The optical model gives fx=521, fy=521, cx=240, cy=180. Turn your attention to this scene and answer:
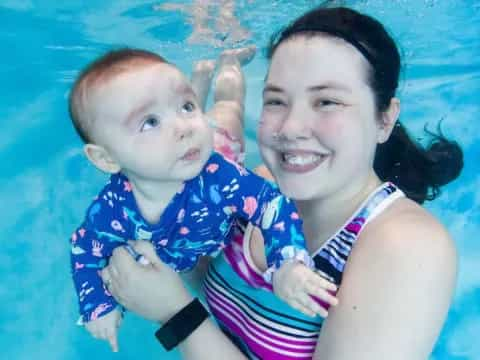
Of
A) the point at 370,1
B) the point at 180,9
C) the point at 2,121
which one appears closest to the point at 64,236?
the point at 2,121

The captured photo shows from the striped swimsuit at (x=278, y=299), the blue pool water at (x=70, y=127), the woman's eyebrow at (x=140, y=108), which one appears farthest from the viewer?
the blue pool water at (x=70, y=127)

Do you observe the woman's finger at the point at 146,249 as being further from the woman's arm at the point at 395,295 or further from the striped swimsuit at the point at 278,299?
the woman's arm at the point at 395,295

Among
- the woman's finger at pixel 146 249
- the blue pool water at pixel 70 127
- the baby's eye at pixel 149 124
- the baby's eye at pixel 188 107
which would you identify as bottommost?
the blue pool water at pixel 70 127

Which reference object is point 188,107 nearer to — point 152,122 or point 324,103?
point 152,122

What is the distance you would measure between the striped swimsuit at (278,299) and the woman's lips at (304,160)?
219 mm

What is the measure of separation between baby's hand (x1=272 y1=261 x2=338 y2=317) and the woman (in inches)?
4.2

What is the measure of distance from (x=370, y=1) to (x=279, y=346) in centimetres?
445

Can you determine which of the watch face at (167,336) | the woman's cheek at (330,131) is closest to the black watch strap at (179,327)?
the watch face at (167,336)

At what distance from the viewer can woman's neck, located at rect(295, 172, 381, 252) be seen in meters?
1.95

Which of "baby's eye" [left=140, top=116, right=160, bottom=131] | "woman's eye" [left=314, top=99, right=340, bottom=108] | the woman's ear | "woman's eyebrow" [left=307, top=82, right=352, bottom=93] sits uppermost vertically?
"woman's eyebrow" [left=307, top=82, right=352, bottom=93]

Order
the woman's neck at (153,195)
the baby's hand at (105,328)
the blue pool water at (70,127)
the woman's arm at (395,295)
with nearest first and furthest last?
the woman's arm at (395,295), the woman's neck at (153,195), the baby's hand at (105,328), the blue pool water at (70,127)

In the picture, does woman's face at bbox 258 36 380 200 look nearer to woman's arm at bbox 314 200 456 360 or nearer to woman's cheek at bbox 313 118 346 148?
woman's cheek at bbox 313 118 346 148

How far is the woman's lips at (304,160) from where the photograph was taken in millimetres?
1852

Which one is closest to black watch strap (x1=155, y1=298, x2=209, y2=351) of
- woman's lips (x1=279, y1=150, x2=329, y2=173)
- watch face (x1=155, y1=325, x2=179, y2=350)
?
watch face (x1=155, y1=325, x2=179, y2=350)
